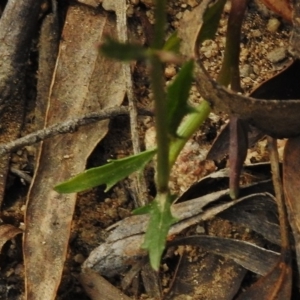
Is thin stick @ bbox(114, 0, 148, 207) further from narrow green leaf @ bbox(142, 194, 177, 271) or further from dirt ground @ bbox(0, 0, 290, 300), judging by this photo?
narrow green leaf @ bbox(142, 194, 177, 271)

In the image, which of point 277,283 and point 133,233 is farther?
point 133,233

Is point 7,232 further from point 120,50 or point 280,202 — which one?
point 120,50

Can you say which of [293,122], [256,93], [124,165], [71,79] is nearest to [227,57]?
[256,93]

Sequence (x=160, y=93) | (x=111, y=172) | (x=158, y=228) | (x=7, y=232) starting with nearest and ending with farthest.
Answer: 1. (x=160, y=93)
2. (x=158, y=228)
3. (x=111, y=172)
4. (x=7, y=232)

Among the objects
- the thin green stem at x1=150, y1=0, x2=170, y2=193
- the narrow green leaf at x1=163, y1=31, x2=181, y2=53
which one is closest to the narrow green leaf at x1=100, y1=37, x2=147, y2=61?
the thin green stem at x1=150, y1=0, x2=170, y2=193

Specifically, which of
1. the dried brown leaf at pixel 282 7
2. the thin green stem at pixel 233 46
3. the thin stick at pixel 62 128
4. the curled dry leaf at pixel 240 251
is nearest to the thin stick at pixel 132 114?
the thin stick at pixel 62 128

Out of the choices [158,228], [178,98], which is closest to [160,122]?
[178,98]
